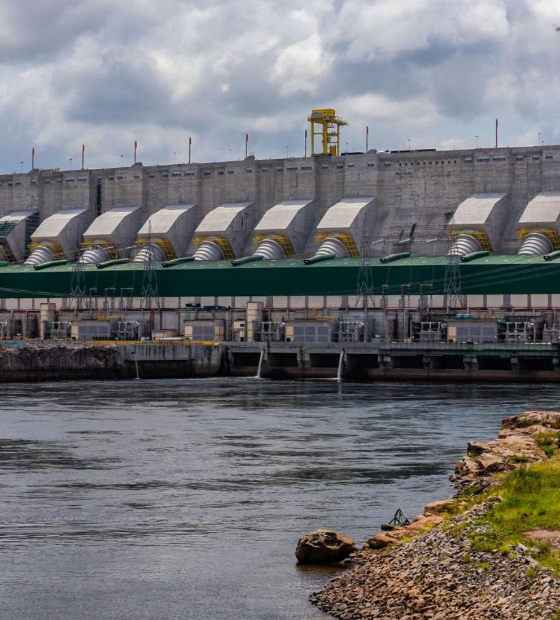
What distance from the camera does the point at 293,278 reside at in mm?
115500

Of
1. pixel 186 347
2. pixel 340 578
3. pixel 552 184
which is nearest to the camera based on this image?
pixel 340 578

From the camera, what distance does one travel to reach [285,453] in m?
41.9

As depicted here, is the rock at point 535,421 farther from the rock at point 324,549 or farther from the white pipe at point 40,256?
the white pipe at point 40,256

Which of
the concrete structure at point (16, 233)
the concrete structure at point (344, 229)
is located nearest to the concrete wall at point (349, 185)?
the concrete structure at point (16, 233)

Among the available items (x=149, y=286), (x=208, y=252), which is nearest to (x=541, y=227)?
(x=208, y=252)

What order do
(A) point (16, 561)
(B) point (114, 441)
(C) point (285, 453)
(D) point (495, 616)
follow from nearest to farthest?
(D) point (495, 616)
(A) point (16, 561)
(C) point (285, 453)
(B) point (114, 441)

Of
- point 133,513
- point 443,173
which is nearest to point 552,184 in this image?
point 443,173

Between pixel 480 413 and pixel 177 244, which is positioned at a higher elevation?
pixel 177 244

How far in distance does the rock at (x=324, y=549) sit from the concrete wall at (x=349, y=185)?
9707 cm

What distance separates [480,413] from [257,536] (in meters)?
34.5

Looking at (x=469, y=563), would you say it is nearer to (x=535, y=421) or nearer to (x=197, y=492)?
(x=197, y=492)

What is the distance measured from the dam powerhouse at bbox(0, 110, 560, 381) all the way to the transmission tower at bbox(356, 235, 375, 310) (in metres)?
0.27

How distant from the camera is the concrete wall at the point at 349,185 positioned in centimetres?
12044

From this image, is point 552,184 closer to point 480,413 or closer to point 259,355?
point 259,355
